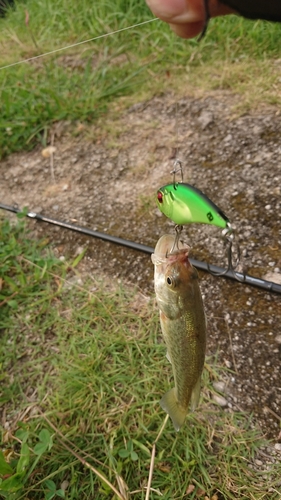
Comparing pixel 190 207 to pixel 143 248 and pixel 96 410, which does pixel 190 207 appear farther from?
pixel 96 410

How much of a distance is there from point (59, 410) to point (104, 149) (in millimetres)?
2063

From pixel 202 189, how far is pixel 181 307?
157cm

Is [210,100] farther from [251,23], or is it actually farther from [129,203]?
[129,203]

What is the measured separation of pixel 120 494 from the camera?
1.83 m

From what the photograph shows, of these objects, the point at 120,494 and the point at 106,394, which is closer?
the point at 120,494

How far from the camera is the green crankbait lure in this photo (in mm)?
1314

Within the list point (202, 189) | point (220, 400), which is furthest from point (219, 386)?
point (202, 189)

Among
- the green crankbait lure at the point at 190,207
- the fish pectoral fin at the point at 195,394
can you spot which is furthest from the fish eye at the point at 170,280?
the fish pectoral fin at the point at 195,394

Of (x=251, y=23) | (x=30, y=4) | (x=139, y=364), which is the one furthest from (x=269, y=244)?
(x=30, y=4)

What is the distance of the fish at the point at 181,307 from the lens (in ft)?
4.39

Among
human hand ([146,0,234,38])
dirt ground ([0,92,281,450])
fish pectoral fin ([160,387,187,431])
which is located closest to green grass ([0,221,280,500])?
dirt ground ([0,92,281,450])

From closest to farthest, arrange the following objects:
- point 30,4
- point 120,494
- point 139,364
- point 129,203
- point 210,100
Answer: point 120,494, point 139,364, point 129,203, point 210,100, point 30,4

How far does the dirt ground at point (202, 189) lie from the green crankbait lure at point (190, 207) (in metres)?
1.03

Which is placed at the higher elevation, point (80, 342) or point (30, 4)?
point (30, 4)
